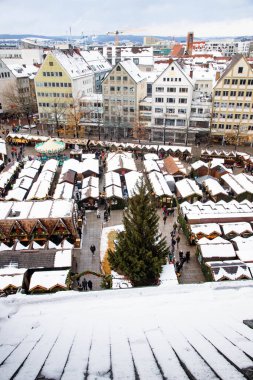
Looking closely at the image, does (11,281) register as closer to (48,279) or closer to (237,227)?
(48,279)

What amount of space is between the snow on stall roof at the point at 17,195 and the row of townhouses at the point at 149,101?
78.0 ft

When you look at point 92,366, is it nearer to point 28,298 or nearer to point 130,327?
point 130,327

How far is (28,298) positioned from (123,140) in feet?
155

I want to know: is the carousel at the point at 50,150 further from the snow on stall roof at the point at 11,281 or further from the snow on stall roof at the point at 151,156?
the snow on stall roof at the point at 11,281

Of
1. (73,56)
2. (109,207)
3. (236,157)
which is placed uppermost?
(73,56)

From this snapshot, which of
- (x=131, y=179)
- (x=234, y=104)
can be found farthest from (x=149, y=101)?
(x=131, y=179)

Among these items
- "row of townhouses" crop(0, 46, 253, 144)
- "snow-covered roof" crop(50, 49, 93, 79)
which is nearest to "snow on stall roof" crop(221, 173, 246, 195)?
"row of townhouses" crop(0, 46, 253, 144)

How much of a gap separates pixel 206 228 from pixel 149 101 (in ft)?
111

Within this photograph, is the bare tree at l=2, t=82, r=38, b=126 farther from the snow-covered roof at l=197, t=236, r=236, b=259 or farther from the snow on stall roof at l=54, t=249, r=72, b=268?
the snow-covered roof at l=197, t=236, r=236, b=259

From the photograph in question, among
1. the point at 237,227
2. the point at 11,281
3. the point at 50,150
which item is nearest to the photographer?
the point at 11,281

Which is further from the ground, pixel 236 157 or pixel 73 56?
pixel 73 56

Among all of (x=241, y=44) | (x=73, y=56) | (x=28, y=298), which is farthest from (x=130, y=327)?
(x=241, y=44)

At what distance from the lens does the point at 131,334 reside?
152 inches

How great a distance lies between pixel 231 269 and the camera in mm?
19297
